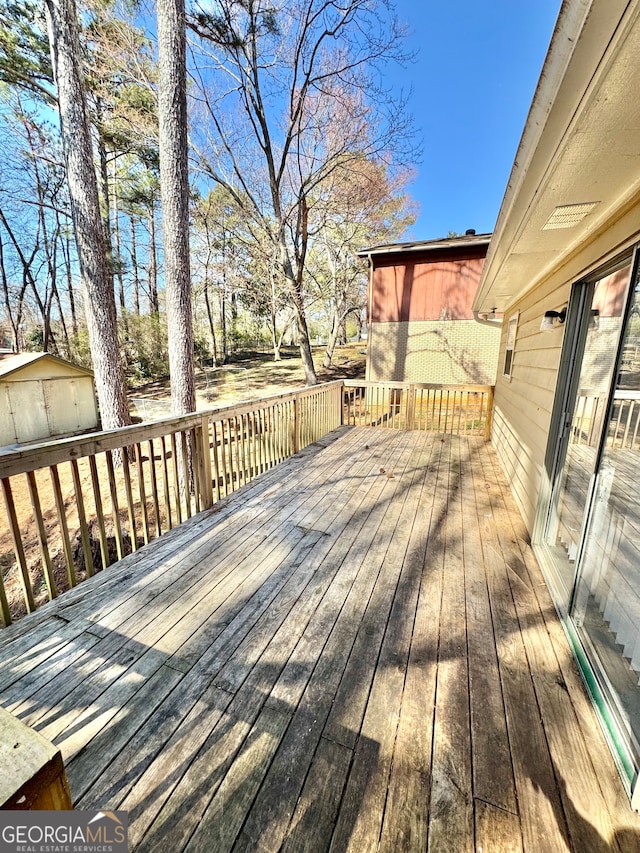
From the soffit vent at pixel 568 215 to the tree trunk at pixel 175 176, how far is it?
403cm

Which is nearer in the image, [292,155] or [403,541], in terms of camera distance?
[403,541]

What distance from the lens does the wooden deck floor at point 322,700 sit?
1092mm

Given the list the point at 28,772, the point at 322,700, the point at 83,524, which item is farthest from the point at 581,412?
the point at 83,524

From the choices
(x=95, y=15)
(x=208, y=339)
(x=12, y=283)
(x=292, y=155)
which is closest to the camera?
(x=95, y=15)

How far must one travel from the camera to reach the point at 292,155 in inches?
386

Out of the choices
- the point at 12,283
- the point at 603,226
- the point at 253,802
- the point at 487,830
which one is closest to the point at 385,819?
the point at 487,830

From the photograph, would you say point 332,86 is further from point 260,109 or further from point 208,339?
point 208,339

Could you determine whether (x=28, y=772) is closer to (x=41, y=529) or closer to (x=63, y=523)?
(x=41, y=529)

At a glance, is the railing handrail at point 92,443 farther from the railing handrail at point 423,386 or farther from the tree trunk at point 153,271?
the tree trunk at point 153,271

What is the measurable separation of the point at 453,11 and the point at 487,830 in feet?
37.7

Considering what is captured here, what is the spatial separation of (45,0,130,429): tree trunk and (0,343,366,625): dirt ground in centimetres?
194

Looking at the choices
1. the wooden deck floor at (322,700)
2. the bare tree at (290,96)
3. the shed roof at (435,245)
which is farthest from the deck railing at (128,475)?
the bare tree at (290,96)

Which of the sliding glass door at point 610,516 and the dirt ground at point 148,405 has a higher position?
the sliding glass door at point 610,516

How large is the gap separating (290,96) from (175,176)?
7.00 meters
